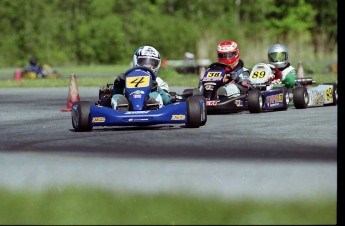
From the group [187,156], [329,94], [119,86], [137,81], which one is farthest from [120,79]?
[329,94]

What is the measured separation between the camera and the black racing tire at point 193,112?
12117 millimetres

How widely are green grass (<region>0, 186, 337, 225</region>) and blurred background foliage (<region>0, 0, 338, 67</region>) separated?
3611cm

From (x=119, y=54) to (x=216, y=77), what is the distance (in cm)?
3679

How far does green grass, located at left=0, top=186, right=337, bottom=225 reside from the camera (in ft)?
20.5

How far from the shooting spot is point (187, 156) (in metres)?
9.40

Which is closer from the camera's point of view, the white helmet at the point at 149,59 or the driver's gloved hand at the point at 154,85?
the driver's gloved hand at the point at 154,85

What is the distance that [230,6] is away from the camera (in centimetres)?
5838

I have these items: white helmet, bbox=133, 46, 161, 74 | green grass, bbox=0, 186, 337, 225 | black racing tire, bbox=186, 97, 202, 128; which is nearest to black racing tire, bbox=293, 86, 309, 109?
white helmet, bbox=133, 46, 161, 74

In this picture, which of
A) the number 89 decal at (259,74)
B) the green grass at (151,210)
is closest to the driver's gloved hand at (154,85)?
the number 89 decal at (259,74)

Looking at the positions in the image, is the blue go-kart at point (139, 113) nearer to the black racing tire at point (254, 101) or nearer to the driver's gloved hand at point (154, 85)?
the driver's gloved hand at point (154, 85)

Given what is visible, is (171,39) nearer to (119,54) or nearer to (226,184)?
(119,54)

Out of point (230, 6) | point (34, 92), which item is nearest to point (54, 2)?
point (230, 6)

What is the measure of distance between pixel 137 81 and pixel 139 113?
679mm

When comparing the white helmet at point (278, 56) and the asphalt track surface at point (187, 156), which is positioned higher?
the white helmet at point (278, 56)
